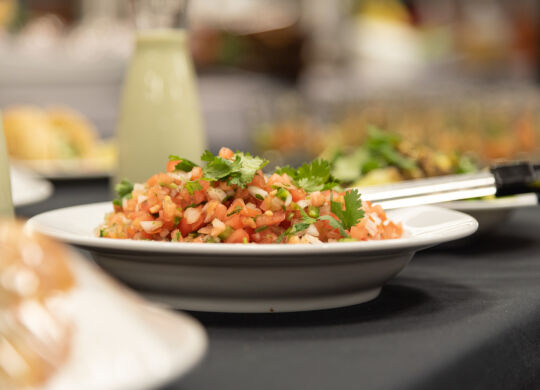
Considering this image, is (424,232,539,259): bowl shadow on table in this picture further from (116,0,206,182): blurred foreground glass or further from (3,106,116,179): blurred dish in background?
(3,106,116,179): blurred dish in background

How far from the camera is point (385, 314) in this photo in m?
0.77

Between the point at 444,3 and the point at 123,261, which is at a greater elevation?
the point at 444,3

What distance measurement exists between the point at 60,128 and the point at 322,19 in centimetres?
497

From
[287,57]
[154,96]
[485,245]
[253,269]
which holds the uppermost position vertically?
[287,57]

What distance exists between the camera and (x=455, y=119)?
3.30 metres

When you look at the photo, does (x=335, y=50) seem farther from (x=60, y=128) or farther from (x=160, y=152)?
(x=160, y=152)

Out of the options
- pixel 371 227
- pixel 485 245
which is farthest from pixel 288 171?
pixel 485 245

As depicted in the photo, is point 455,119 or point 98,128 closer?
point 455,119

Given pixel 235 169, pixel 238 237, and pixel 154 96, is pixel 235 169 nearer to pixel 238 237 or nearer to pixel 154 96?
pixel 238 237

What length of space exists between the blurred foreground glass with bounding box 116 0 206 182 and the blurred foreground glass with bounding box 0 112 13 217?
547 millimetres

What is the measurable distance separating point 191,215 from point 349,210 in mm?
171

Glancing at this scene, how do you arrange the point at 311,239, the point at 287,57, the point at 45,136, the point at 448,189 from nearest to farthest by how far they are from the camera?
the point at 311,239 < the point at 448,189 < the point at 45,136 < the point at 287,57

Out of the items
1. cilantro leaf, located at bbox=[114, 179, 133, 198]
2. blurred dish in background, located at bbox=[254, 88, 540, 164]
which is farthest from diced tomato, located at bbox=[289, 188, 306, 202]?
blurred dish in background, located at bbox=[254, 88, 540, 164]

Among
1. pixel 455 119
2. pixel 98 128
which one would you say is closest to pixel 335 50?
pixel 98 128
